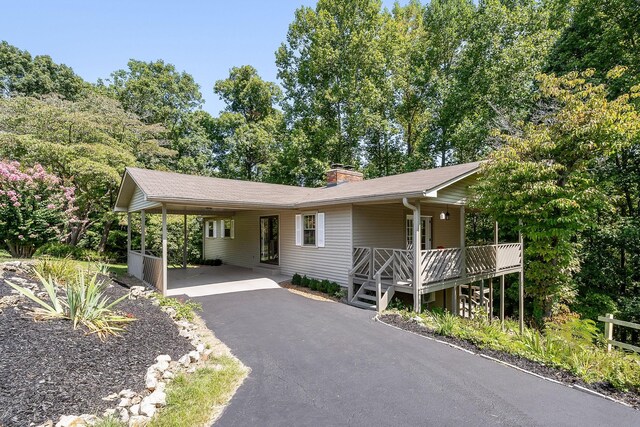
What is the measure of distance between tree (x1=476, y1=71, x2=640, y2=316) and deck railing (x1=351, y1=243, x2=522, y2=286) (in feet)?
4.88

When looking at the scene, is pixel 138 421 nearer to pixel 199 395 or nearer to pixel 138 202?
pixel 199 395

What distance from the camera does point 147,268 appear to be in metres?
10.6

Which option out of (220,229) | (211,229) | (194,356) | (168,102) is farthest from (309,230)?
(168,102)

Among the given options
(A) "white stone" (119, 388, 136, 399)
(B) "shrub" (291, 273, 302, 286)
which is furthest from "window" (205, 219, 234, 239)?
(A) "white stone" (119, 388, 136, 399)

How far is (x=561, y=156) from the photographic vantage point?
8.84 m

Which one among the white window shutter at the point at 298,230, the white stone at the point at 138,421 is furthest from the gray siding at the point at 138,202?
the white stone at the point at 138,421

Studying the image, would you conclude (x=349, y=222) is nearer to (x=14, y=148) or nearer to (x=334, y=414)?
(x=334, y=414)

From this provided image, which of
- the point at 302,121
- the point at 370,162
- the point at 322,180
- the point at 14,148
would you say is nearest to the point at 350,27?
the point at 302,121

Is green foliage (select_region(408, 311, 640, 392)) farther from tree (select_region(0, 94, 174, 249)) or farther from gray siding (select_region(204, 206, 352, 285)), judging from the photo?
tree (select_region(0, 94, 174, 249))

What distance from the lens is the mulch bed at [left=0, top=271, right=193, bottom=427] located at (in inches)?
123

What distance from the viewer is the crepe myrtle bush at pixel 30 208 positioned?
1254cm

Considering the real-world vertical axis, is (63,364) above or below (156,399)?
above

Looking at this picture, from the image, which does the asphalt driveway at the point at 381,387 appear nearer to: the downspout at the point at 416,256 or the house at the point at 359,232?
the downspout at the point at 416,256

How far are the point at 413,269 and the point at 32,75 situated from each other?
40.9 meters
